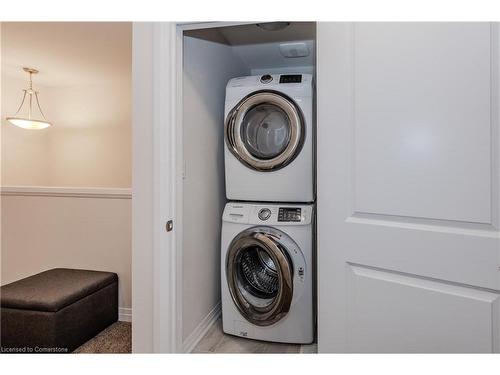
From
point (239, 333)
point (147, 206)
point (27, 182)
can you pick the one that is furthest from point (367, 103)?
point (27, 182)

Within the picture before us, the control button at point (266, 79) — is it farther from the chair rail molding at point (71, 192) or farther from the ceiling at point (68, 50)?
the ceiling at point (68, 50)

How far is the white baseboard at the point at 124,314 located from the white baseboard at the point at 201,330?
0.62 meters

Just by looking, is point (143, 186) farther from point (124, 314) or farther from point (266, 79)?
point (124, 314)

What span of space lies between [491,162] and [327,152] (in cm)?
54

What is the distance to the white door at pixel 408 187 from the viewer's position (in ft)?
3.50

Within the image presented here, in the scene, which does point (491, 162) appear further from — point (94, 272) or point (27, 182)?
point (27, 182)

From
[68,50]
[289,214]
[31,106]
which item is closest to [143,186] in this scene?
[289,214]

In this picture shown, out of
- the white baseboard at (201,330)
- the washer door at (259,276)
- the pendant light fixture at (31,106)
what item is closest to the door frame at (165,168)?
the white baseboard at (201,330)

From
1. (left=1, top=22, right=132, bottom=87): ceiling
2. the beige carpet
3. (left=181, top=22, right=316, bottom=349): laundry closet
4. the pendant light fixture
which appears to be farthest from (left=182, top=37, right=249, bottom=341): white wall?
the pendant light fixture

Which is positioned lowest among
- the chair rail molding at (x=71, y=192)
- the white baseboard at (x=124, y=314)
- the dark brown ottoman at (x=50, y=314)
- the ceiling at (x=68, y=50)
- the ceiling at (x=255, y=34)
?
the white baseboard at (x=124, y=314)

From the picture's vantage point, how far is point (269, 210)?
7.11 feet

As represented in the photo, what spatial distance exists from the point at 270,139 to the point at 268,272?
917mm

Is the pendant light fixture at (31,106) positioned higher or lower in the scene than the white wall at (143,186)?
higher
